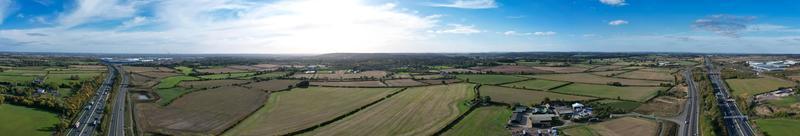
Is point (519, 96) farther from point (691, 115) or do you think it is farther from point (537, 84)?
point (691, 115)

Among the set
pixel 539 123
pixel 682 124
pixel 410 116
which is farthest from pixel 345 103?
pixel 682 124

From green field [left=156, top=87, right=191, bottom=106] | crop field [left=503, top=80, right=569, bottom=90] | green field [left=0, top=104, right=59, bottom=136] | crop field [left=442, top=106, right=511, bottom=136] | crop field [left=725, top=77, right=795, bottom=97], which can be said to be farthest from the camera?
crop field [left=503, top=80, right=569, bottom=90]

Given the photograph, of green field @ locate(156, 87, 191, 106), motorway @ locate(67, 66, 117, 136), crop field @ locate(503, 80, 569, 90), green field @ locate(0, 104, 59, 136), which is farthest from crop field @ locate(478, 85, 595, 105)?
green field @ locate(0, 104, 59, 136)

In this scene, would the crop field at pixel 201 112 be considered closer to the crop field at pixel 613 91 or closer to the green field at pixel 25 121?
the green field at pixel 25 121

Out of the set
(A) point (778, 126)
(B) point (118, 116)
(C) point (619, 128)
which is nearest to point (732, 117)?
(A) point (778, 126)

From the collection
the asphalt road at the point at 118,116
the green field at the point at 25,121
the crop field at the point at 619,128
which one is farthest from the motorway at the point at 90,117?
the crop field at the point at 619,128

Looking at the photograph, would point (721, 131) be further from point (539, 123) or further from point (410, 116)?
point (410, 116)

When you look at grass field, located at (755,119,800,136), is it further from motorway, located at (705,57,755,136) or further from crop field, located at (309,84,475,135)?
crop field, located at (309,84,475,135)
